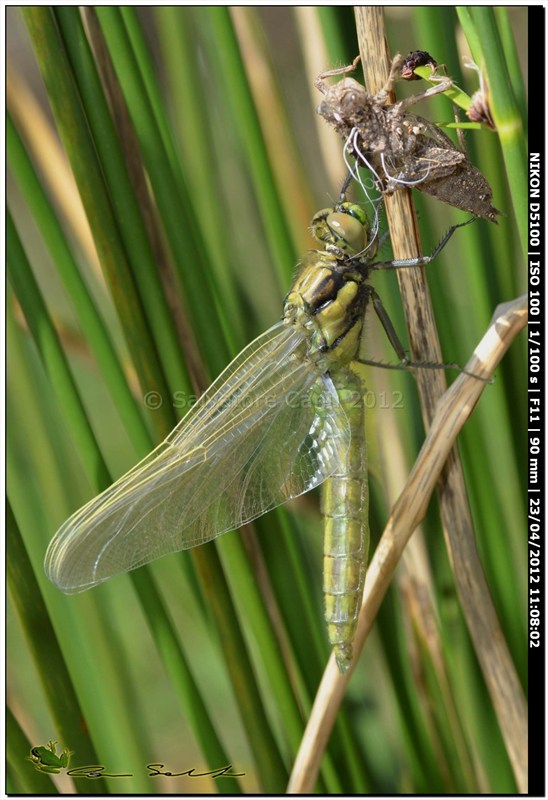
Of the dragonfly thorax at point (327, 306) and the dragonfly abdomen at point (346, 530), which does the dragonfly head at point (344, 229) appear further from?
the dragonfly abdomen at point (346, 530)

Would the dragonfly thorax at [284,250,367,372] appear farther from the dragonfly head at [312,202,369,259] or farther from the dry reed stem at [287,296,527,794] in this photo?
the dry reed stem at [287,296,527,794]

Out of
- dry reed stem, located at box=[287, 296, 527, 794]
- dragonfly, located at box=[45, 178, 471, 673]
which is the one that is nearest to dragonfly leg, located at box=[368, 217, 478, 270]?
dragonfly, located at box=[45, 178, 471, 673]

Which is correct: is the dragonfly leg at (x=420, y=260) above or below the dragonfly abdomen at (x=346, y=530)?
above

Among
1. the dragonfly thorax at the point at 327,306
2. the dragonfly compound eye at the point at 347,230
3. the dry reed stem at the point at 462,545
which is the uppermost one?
the dragonfly compound eye at the point at 347,230

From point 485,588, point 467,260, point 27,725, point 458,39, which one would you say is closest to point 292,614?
point 485,588

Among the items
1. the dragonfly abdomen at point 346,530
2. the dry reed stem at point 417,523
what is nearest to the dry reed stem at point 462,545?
the dry reed stem at point 417,523

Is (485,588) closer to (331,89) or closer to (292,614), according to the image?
(292,614)

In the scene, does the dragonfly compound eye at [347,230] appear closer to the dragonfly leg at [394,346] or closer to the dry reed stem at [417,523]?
the dragonfly leg at [394,346]
